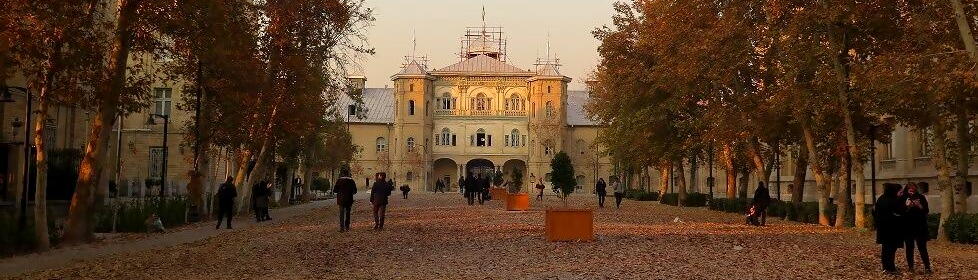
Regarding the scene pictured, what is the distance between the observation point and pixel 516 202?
39438mm

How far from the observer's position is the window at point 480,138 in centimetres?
10806

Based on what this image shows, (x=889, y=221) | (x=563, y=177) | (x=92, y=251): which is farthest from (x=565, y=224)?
(x=563, y=177)

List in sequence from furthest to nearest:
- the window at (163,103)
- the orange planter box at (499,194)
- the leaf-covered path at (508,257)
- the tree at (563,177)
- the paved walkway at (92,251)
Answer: the orange planter box at (499,194)
the tree at (563,177)
the window at (163,103)
the paved walkway at (92,251)
the leaf-covered path at (508,257)

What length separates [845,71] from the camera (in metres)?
24.4

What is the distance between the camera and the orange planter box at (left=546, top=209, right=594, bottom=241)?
19391mm

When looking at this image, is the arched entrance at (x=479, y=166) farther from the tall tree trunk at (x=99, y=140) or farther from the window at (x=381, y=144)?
the tall tree trunk at (x=99, y=140)

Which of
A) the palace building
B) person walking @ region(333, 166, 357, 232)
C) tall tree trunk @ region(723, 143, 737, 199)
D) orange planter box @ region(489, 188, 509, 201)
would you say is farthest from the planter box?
the palace building

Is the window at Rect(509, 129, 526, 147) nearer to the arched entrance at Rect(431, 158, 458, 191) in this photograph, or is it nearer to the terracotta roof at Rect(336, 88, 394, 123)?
the arched entrance at Rect(431, 158, 458, 191)

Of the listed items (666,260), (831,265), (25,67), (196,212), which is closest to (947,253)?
(831,265)

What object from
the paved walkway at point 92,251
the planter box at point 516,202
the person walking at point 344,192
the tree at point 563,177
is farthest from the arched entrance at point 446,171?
the person walking at point 344,192

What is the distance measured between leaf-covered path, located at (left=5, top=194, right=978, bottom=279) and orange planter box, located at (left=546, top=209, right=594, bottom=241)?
0.46 meters

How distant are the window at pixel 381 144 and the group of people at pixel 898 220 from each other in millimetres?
101101

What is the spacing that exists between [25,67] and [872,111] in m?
18.0

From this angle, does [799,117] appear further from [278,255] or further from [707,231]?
[278,255]
